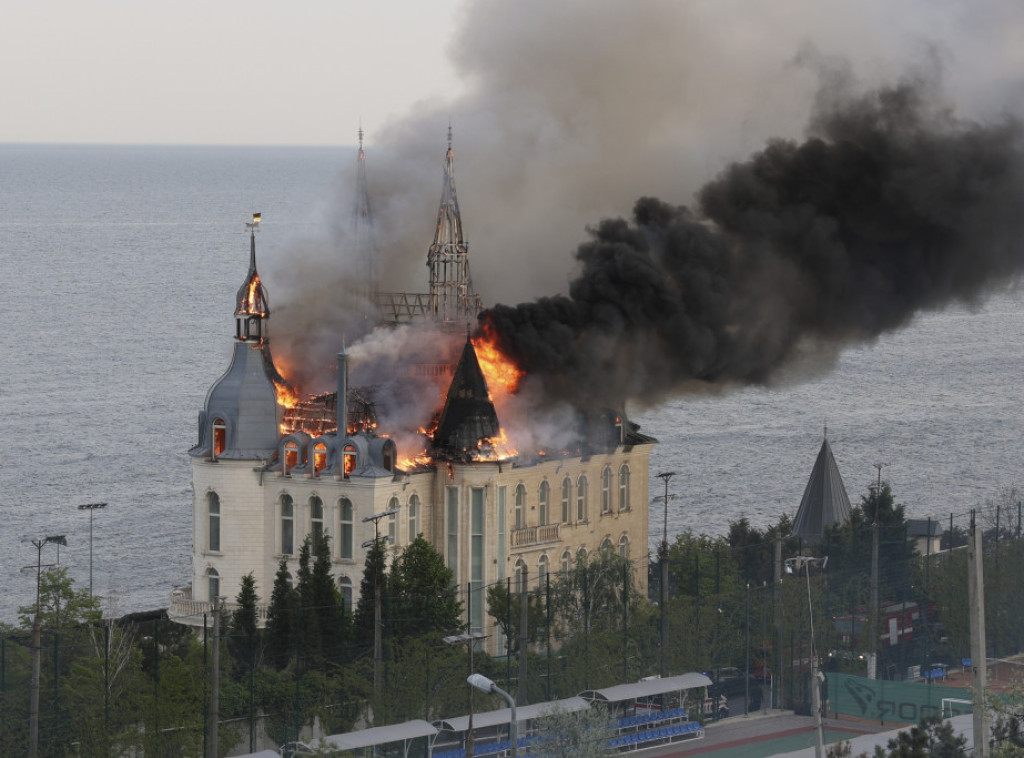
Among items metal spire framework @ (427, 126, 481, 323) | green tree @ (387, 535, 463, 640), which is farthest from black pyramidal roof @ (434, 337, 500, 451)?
metal spire framework @ (427, 126, 481, 323)

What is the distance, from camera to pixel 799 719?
86.6m

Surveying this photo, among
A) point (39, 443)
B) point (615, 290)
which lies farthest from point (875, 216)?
point (39, 443)

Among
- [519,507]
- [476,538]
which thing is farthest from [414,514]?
[519,507]

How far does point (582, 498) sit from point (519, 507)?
4.04m

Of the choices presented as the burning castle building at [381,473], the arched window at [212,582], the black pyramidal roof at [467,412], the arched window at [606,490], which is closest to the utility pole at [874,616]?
the burning castle building at [381,473]

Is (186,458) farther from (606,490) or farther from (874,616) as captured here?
(874,616)

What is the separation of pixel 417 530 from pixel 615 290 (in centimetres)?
1488

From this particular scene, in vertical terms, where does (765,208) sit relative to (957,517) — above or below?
above

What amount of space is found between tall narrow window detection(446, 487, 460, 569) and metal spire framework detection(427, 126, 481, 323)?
506 inches

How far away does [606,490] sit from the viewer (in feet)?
330

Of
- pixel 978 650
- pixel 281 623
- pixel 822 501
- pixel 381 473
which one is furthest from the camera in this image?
pixel 822 501

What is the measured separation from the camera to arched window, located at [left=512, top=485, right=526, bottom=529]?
95.8 metres

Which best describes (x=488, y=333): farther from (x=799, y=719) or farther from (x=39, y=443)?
(x=39, y=443)

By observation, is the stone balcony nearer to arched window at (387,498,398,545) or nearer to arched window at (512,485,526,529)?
arched window at (387,498,398,545)
